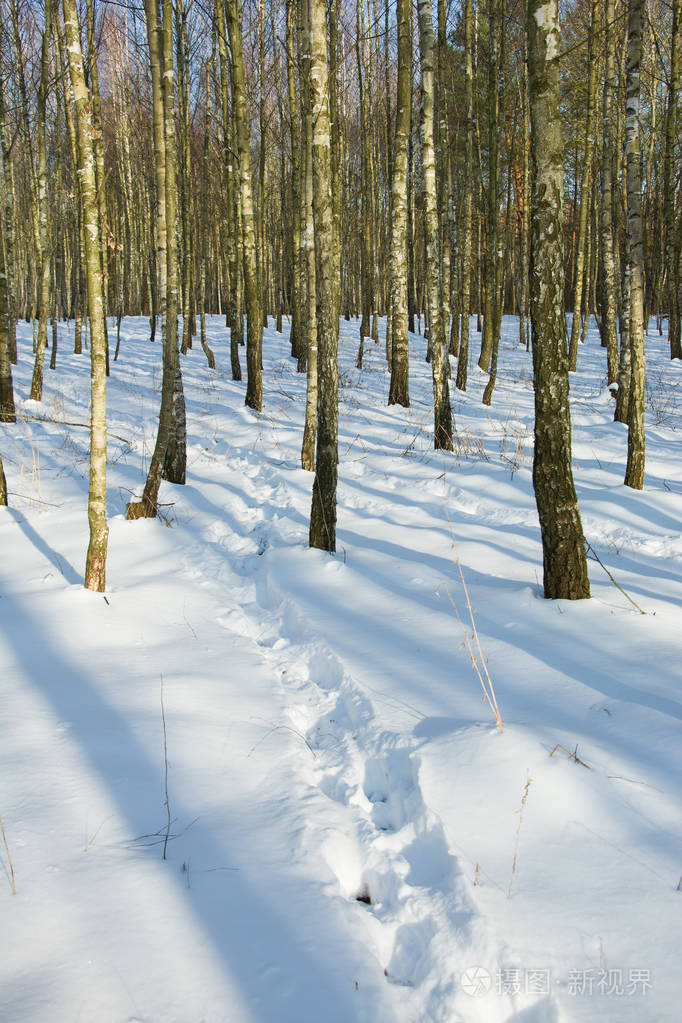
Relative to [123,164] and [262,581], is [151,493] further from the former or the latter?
[123,164]

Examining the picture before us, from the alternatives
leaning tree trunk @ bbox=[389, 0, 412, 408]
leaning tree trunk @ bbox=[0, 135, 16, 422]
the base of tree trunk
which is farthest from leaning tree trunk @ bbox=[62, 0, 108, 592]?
leaning tree trunk @ bbox=[389, 0, 412, 408]

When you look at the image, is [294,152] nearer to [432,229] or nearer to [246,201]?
[246,201]

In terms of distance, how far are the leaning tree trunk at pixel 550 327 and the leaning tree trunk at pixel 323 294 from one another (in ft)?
5.88

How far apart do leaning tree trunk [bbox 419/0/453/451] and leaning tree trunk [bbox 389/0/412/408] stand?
99 cm

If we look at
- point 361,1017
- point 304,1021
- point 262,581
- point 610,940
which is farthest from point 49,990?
point 262,581

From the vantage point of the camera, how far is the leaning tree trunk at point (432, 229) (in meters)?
8.27

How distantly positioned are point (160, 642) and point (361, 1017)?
282 cm

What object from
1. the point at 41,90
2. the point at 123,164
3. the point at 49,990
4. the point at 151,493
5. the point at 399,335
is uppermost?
the point at 123,164

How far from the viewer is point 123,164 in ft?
81.1

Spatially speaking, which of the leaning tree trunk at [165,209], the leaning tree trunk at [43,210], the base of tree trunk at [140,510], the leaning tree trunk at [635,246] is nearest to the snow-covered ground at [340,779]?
the base of tree trunk at [140,510]

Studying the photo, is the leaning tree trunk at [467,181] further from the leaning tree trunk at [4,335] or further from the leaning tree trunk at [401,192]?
the leaning tree trunk at [4,335]

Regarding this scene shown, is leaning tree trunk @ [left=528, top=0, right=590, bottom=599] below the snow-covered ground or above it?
above

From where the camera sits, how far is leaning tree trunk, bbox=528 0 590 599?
3781 millimetres

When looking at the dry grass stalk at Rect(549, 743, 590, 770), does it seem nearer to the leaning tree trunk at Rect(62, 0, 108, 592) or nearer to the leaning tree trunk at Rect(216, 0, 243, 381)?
the leaning tree trunk at Rect(62, 0, 108, 592)
